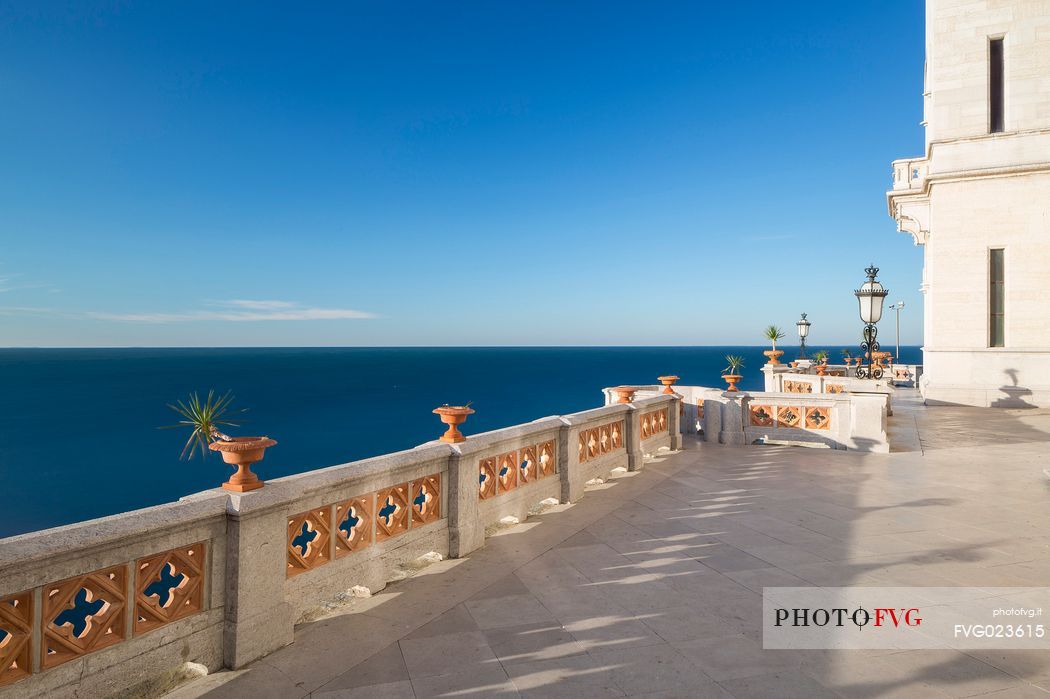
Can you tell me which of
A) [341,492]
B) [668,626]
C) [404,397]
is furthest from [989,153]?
[404,397]

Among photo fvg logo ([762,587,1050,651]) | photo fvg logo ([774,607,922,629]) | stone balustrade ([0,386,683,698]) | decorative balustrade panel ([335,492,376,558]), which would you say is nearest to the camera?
stone balustrade ([0,386,683,698])

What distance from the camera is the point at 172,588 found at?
11.5ft

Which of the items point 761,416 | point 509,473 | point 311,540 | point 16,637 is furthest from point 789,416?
point 16,637

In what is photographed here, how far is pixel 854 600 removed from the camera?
4.83m

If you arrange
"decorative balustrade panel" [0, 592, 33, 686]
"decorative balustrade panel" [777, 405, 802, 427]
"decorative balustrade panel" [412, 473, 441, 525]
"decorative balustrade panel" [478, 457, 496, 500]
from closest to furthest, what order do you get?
1. "decorative balustrade panel" [0, 592, 33, 686]
2. "decorative balustrade panel" [412, 473, 441, 525]
3. "decorative balustrade panel" [478, 457, 496, 500]
4. "decorative balustrade panel" [777, 405, 802, 427]

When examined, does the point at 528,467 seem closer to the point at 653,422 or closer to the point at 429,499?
the point at 429,499

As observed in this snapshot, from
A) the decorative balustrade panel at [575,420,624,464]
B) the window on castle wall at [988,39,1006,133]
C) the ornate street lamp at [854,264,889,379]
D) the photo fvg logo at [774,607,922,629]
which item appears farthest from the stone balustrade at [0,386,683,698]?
the window on castle wall at [988,39,1006,133]

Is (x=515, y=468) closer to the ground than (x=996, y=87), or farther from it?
closer to the ground

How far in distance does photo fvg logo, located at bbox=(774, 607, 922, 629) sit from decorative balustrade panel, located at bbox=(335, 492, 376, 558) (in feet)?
11.9

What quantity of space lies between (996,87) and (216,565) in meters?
25.4

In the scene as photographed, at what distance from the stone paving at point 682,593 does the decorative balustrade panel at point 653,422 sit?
184 cm

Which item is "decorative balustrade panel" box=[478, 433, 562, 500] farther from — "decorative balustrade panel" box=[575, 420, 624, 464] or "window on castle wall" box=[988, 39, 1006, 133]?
"window on castle wall" box=[988, 39, 1006, 133]

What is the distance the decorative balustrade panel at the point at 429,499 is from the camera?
578 centimetres

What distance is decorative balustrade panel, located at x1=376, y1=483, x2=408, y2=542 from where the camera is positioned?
5297 millimetres
